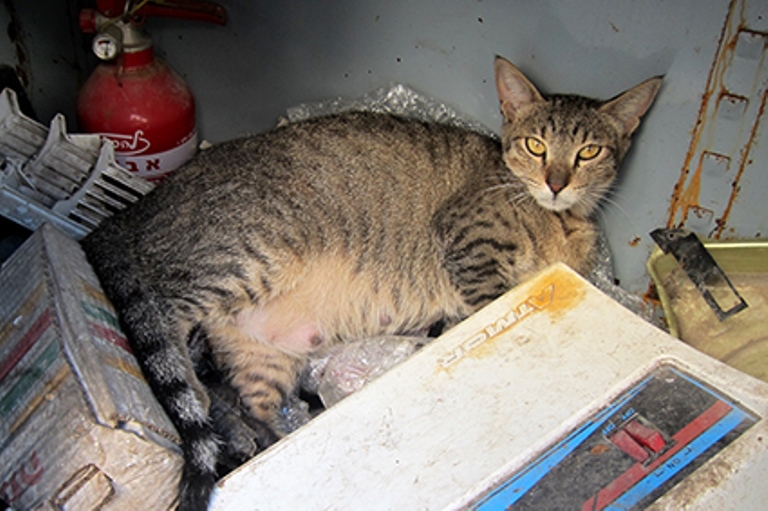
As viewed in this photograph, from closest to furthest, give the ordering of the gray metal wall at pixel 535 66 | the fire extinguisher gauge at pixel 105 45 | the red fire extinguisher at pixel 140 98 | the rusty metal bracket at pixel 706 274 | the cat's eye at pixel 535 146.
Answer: the gray metal wall at pixel 535 66, the rusty metal bracket at pixel 706 274, the cat's eye at pixel 535 146, the fire extinguisher gauge at pixel 105 45, the red fire extinguisher at pixel 140 98

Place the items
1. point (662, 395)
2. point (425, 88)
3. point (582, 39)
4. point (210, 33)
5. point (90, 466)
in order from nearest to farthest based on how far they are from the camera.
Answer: point (90, 466) < point (662, 395) < point (582, 39) < point (425, 88) < point (210, 33)

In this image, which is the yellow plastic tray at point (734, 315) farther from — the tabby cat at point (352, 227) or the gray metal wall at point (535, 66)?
the tabby cat at point (352, 227)

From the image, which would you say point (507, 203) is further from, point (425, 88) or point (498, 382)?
point (498, 382)

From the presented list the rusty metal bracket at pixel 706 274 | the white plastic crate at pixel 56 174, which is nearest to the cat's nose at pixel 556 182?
the rusty metal bracket at pixel 706 274

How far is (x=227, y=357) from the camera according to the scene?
2.20 meters

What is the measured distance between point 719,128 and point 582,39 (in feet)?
1.44

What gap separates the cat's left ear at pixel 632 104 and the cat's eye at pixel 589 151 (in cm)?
10

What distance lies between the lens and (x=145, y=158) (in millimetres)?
2537

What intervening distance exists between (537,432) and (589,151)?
93 centimetres

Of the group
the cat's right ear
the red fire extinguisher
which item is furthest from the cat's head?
the red fire extinguisher

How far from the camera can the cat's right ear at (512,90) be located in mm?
2035

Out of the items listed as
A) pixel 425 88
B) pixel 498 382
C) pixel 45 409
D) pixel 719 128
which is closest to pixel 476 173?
pixel 425 88

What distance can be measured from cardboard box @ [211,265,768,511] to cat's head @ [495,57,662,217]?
0.53 m

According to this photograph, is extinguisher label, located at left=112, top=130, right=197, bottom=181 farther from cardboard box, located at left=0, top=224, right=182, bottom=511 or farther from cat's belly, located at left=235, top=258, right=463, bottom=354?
cardboard box, located at left=0, top=224, right=182, bottom=511
